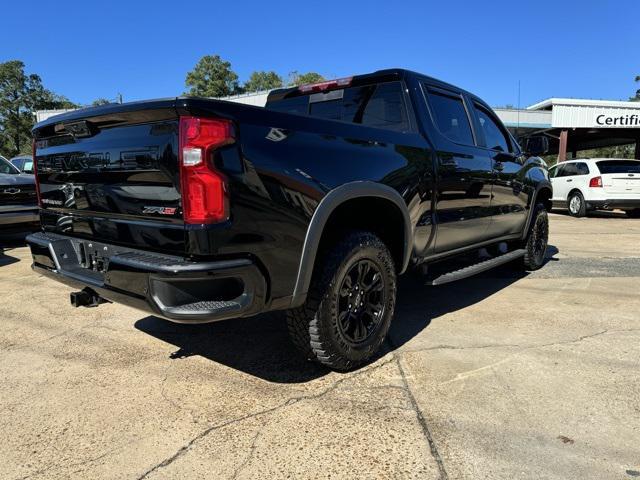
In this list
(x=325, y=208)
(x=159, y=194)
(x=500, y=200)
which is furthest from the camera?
(x=500, y=200)

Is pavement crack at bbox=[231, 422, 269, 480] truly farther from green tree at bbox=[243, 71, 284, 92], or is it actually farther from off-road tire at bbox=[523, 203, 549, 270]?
green tree at bbox=[243, 71, 284, 92]

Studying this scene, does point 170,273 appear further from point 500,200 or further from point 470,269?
point 500,200

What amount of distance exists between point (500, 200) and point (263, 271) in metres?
3.23

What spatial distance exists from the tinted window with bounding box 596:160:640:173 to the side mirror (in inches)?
337

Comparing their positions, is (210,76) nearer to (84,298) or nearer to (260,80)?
(260,80)

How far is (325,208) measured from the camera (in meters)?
2.73

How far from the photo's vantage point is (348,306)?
3.11 metres

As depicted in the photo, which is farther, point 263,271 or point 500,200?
point 500,200

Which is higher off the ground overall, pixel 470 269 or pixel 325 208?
pixel 325 208

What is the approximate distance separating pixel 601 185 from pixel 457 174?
418 inches

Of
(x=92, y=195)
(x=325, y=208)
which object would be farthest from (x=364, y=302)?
(x=92, y=195)

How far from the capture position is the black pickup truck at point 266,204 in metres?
2.29

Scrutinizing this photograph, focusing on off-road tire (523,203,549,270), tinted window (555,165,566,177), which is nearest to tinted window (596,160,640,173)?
tinted window (555,165,566,177)

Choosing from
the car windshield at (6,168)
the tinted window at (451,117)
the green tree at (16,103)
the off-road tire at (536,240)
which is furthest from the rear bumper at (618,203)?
the green tree at (16,103)
